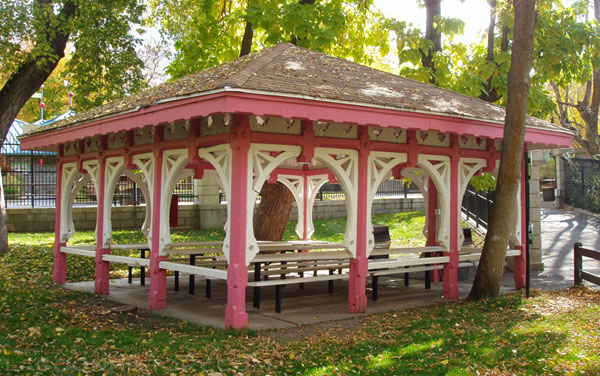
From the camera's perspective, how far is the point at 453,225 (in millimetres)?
10492

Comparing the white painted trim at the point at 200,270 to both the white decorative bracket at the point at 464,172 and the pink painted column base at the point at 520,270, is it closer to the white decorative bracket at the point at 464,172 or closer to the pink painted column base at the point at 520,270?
the white decorative bracket at the point at 464,172

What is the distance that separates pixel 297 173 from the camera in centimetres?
1473

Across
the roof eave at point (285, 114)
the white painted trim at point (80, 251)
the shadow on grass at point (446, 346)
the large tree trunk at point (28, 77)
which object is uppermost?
the large tree trunk at point (28, 77)

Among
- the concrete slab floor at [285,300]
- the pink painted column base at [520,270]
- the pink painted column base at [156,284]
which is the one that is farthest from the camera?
the pink painted column base at [520,270]

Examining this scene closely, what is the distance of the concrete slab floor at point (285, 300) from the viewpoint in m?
8.72

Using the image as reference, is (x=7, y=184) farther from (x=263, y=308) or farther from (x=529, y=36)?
(x=529, y=36)

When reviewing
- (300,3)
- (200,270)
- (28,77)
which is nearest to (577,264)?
(200,270)

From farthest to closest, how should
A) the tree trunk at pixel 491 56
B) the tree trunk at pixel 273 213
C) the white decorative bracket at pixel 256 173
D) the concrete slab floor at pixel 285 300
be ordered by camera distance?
1. the tree trunk at pixel 491 56
2. the tree trunk at pixel 273 213
3. the concrete slab floor at pixel 285 300
4. the white decorative bracket at pixel 256 173

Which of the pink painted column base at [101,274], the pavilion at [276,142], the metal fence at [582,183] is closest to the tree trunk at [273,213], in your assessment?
the pavilion at [276,142]

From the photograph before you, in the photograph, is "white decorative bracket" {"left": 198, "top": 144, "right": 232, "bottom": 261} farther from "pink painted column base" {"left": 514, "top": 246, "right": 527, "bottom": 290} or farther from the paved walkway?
"pink painted column base" {"left": 514, "top": 246, "right": 527, "bottom": 290}

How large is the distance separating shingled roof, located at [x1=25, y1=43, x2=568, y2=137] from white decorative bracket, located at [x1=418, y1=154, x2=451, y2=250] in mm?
1025

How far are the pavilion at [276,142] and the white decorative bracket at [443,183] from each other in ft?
0.07

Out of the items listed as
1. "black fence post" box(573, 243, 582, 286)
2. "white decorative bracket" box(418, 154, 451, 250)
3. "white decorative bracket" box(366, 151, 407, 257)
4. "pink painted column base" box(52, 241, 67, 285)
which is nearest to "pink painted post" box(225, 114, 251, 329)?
"white decorative bracket" box(366, 151, 407, 257)

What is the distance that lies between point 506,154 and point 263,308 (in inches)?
184
